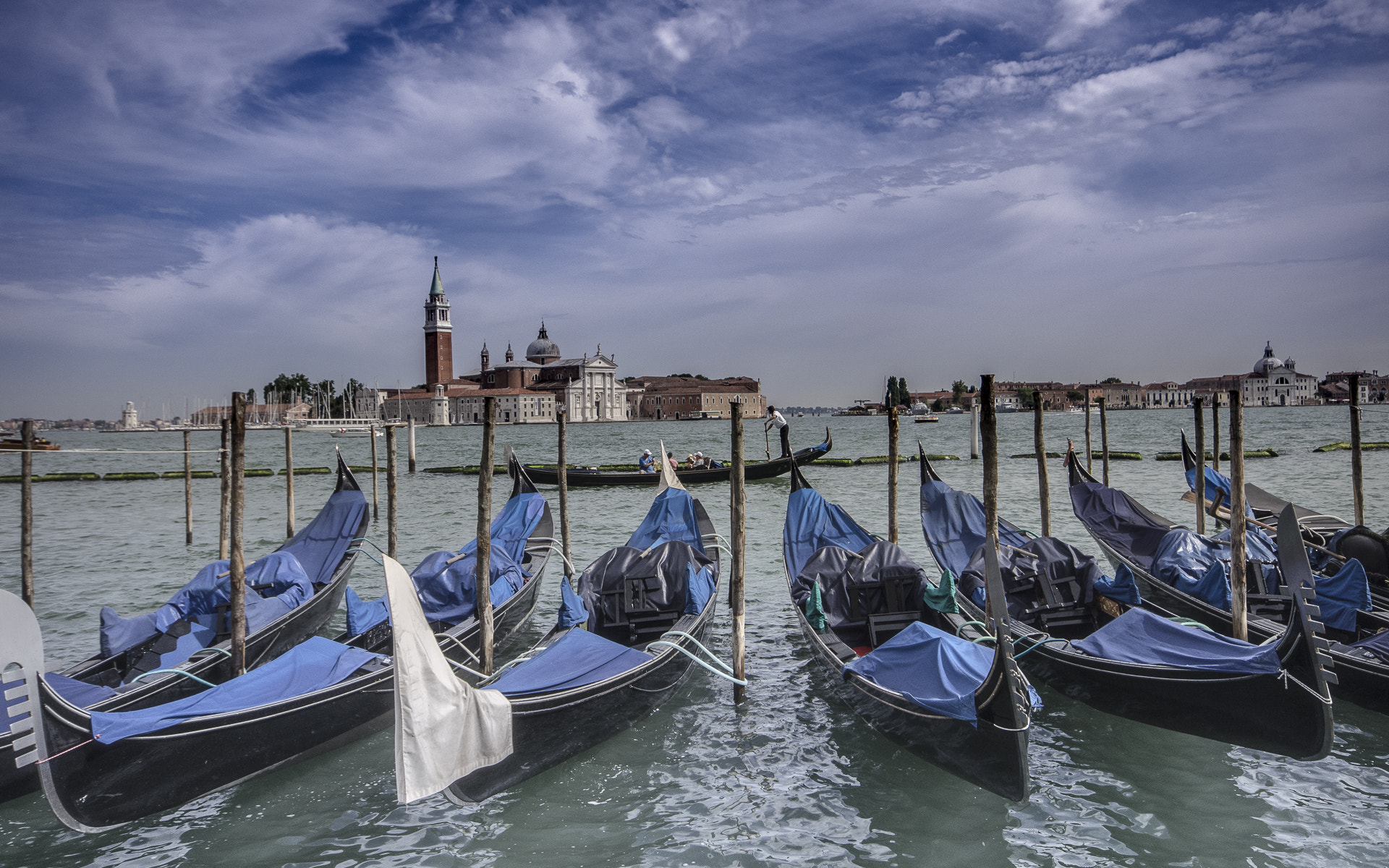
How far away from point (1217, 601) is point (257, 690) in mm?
5325

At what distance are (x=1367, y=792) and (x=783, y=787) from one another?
2.42 meters

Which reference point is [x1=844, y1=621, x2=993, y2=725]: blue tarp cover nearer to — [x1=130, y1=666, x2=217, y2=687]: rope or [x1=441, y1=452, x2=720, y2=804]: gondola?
[x1=441, y1=452, x2=720, y2=804]: gondola

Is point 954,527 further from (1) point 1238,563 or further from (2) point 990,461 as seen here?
(1) point 1238,563

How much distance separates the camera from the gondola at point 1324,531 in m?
5.20

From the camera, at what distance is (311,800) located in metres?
3.54

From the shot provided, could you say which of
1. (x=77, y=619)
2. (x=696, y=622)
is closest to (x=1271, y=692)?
(x=696, y=622)

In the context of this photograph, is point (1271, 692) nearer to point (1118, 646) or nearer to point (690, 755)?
point (1118, 646)

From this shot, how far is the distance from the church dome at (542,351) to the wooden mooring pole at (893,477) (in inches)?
3116

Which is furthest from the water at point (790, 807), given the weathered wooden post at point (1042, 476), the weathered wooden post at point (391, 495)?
the weathered wooden post at point (1042, 476)

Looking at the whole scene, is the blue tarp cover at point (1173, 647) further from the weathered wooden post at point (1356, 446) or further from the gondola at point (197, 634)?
the weathered wooden post at point (1356, 446)

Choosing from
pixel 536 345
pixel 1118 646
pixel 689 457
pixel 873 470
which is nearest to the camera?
pixel 1118 646

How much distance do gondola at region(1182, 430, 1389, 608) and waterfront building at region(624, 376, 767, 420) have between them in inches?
2829

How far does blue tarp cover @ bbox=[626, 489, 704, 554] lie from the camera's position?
283 inches

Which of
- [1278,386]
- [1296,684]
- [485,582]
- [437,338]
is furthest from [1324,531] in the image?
[1278,386]
